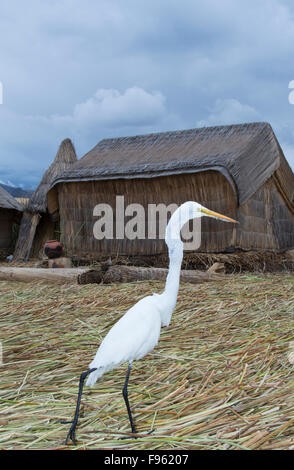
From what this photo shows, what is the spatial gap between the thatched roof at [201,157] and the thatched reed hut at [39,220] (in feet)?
7.16

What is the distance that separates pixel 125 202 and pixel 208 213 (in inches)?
280

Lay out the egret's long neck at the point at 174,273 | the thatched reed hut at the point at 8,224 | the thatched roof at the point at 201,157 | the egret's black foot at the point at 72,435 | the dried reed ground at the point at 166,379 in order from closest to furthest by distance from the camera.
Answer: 1. the egret's black foot at the point at 72,435
2. the dried reed ground at the point at 166,379
3. the egret's long neck at the point at 174,273
4. the thatched roof at the point at 201,157
5. the thatched reed hut at the point at 8,224

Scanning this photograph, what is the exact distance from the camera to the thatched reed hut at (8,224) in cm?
1314

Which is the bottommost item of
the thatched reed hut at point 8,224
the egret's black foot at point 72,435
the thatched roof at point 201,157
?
the egret's black foot at point 72,435

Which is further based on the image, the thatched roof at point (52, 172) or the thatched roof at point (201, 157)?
the thatched roof at point (52, 172)

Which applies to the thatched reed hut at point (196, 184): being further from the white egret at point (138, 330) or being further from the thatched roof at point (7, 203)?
the white egret at point (138, 330)

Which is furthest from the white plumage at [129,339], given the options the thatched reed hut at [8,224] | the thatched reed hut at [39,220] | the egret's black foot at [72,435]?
the thatched reed hut at [8,224]

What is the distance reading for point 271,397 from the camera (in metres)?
2.62

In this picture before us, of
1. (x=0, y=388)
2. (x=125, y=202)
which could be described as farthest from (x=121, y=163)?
(x=0, y=388)

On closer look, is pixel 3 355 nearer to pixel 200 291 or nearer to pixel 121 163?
pixel 200 291

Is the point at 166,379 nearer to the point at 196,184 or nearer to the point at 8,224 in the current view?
the point at 196,184

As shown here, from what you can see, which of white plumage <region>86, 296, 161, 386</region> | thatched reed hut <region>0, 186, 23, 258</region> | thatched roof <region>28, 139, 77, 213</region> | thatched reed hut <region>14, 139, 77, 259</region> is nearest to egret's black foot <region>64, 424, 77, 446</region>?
white plumage <region>86, 296, 161, 386</region>

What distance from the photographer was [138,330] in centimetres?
233

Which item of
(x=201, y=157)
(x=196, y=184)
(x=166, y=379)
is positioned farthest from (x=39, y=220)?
(x=166, y=379)
